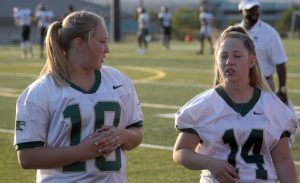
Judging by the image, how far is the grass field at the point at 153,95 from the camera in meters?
8.65

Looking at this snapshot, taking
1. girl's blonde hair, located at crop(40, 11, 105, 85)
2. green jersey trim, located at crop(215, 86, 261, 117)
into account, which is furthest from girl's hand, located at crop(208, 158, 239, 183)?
girl's blonde hair, located at crop(40, 11, 105, 85)

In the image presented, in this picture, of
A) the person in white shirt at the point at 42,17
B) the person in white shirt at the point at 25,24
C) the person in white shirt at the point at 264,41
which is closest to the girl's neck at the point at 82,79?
the person in white shirt at the point at 264,41

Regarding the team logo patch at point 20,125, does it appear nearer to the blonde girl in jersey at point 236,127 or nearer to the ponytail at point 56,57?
the ponytail at point 56,57

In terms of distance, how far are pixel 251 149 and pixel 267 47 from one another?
5.23 m

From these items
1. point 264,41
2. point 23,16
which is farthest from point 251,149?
point 23,16

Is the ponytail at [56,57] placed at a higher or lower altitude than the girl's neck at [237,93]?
higher

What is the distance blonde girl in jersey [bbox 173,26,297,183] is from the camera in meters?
4.67

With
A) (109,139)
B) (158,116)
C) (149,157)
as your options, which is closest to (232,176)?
(109,139)

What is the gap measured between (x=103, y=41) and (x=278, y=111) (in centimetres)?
104

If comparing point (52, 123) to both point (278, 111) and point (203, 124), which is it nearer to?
point (203, 124)

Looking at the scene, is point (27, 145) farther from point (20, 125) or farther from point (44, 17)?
point (44, 17)

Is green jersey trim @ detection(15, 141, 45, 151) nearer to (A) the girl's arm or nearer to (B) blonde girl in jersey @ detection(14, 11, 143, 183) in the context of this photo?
(B) blonde girl in jersey @ detection(14, 11, 143, 183)

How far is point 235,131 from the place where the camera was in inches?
184

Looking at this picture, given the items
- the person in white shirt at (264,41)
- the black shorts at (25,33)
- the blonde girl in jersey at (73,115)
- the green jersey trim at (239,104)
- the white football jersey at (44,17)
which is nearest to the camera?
the blonde girl in jersey at (73,115)
